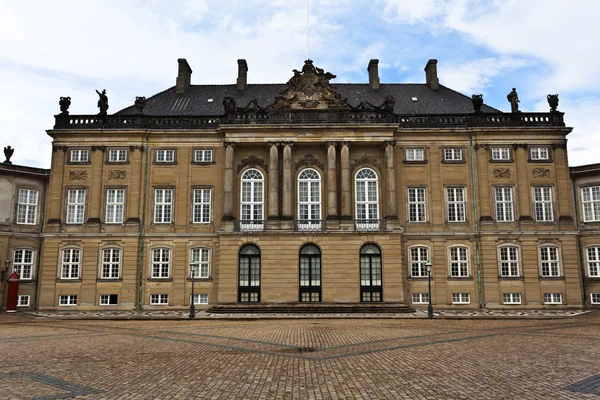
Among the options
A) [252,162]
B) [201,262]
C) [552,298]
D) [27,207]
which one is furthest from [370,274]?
[27,207]

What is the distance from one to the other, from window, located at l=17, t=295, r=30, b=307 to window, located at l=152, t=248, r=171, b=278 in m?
9.48

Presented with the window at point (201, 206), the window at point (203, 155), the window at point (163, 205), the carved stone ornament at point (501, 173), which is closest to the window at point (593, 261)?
the carved stone ornament at point (501, 173)

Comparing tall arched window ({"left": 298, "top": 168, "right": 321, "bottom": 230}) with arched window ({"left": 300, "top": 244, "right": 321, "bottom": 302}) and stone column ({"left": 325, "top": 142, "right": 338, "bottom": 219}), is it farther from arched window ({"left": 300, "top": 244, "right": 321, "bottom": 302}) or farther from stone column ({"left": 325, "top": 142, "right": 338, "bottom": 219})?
arched window ({"left": 300, "top": 244, "right": 321, "bottom": 302})

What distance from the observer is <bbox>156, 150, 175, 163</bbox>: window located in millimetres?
37759

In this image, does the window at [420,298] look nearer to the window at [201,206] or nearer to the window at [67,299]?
the window at [201,206]

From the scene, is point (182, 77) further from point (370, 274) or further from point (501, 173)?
point (501, 173)

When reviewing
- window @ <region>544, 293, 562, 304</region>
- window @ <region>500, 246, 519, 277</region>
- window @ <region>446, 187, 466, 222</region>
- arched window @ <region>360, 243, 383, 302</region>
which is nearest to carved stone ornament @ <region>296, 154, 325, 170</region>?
arched window @ <region>360, 243, 383, 302</region>

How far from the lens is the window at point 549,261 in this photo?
35.7 m

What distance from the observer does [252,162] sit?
37.2m

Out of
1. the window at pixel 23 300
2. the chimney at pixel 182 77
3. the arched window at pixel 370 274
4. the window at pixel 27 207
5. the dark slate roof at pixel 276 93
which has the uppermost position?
the chimney at pixel 182 77

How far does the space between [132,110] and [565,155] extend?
1410 inches

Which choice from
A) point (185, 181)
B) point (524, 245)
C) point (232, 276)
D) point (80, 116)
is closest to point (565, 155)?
point (524, 245)

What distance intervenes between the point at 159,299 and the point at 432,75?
3132 centimetres

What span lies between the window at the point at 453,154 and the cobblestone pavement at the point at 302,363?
17.7 m
